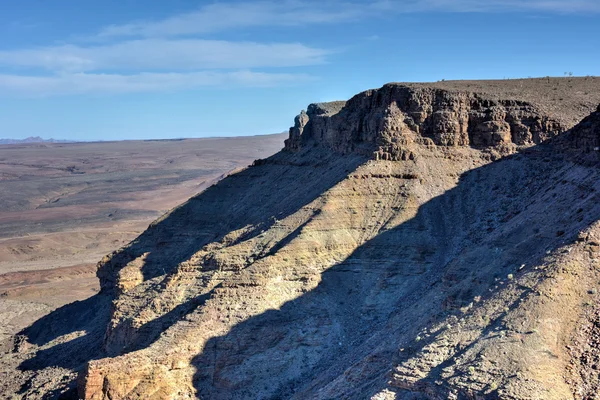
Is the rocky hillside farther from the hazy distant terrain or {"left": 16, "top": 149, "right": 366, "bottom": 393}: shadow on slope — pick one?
the hazy distant terrain

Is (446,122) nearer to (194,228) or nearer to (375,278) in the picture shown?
(375,278)

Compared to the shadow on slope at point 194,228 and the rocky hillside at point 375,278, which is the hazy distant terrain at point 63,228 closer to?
the shadow on slope at point 194,228

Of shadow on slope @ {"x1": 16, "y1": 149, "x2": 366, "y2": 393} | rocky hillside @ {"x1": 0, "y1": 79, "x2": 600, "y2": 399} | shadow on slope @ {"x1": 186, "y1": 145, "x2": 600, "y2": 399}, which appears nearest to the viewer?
rocky hillside @ {"x1": 0, "y1": 79, "x2": 600, "y2": 399}

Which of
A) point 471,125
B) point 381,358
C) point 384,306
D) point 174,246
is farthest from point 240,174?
point 381,358

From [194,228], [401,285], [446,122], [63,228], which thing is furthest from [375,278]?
[63,228]

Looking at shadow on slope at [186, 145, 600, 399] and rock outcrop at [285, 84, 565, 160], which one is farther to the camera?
rock outcrop at [285, 84, 565, 160]

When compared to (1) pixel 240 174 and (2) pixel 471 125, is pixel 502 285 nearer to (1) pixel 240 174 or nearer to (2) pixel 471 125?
(2) pixel 471 125

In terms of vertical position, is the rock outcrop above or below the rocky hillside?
above

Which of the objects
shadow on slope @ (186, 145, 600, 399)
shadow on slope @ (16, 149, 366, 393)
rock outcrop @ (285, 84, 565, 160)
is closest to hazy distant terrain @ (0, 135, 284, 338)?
shadow on slope @ (16, 149, 366, 393)

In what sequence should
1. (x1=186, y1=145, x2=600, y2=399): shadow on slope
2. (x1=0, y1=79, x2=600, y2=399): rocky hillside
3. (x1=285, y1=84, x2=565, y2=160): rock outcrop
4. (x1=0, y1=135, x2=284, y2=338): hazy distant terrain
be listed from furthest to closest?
1. (x1=0, y1=135, x2=284, y2=338): hazy distant terrain
2. (x1=285, y1=84, x2=565, y2=160): rock outcrop
3. (x1=186, y1=145, x2=600, y2=399): shadow on slope
4. (x1=0, y1=79, x2=600, y2=399): rocky hillside
